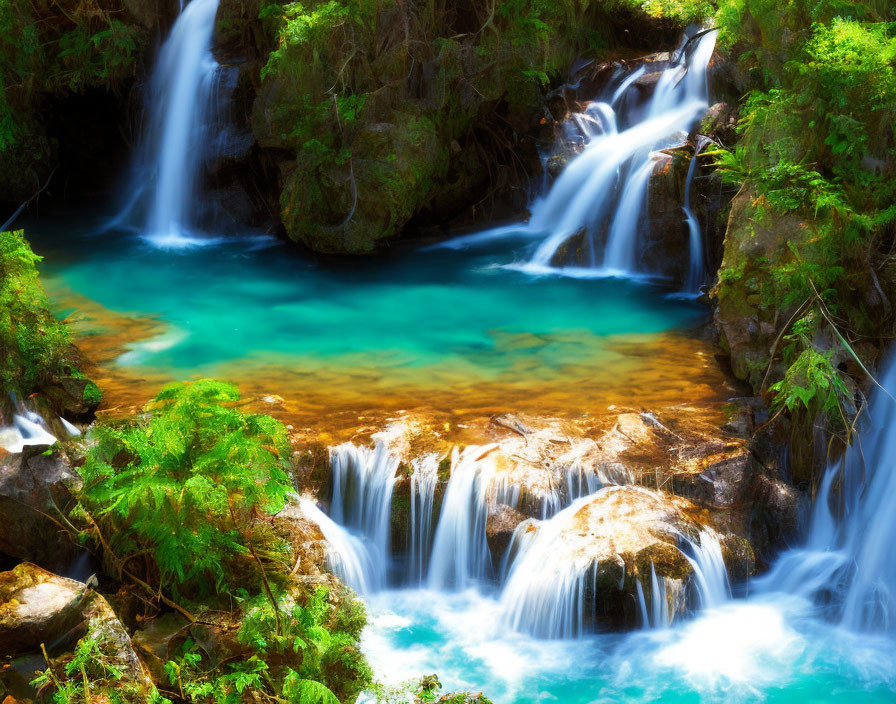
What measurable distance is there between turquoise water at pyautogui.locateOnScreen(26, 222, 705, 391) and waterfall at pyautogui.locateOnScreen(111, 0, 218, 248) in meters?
0.65

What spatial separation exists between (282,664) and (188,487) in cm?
106

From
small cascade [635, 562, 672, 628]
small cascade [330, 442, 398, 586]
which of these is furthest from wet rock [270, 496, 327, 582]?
small cascade [635, 562, 672, 628]

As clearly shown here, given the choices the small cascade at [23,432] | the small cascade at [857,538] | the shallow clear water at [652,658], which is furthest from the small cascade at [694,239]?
the small cascade at [23,432]

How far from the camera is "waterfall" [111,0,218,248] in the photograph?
14016 millimetres

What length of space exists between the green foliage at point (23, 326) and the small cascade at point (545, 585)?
3.61 meters

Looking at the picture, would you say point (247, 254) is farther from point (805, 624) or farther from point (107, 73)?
point (805, 624)

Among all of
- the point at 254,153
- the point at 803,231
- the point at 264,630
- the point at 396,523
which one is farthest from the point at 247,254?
the point at 264,630

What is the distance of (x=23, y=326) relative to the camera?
21.4ft

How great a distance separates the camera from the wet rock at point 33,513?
512cm

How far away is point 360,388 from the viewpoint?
8.29m

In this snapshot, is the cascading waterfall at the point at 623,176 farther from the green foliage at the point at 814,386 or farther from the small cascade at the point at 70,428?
the small cascade at the point at 70,428

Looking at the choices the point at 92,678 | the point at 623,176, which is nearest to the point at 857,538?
the point at 92,678

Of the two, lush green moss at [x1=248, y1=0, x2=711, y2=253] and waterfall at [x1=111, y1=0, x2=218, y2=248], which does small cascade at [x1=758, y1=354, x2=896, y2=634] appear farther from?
waterfall at [x1=111, y1=0, x2=218, y2=248]

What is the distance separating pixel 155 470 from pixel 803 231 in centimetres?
525
